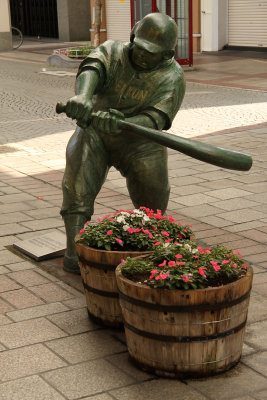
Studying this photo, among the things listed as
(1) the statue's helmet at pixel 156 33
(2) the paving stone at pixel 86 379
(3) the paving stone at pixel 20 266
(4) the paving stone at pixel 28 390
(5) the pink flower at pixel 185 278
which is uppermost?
(1) the statue's helmet at pixel 156 33

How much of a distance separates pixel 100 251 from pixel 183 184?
148 inches

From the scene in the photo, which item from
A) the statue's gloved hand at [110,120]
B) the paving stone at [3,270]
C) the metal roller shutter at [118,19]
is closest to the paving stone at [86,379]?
the statue's gloved hand at [110,120]

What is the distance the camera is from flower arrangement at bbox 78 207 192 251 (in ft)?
13.5

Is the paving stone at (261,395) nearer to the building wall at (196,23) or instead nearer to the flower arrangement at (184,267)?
the flower arrangement at (184,267)

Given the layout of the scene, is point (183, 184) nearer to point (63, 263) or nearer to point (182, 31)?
point (63, 263)

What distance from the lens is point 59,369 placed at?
3.74m

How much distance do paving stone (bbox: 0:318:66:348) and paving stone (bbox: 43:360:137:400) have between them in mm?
409

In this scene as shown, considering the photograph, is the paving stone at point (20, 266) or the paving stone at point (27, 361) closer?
the paving stone at point (27, 361)

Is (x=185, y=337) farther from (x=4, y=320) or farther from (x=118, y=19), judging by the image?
(x=118, y=19)

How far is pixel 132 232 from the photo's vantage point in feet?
13.6

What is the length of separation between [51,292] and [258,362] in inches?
62.3

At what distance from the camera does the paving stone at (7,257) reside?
17.8 feet

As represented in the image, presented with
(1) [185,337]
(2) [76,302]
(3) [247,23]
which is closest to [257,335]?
(1) [185,337]

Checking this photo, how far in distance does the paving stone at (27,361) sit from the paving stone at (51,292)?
68 cm
